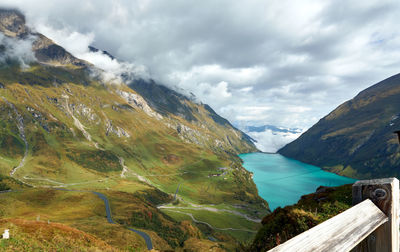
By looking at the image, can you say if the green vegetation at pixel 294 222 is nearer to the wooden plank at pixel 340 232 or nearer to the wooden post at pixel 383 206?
the wooden post at pixel 383 206

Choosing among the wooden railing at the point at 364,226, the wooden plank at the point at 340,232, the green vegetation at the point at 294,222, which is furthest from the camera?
the green vegetation at the point at 294,222

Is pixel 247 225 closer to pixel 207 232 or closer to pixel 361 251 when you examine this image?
pixel 207 232

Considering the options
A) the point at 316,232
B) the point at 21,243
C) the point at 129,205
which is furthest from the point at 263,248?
the point at 129,205

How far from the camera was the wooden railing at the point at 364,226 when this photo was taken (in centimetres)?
230

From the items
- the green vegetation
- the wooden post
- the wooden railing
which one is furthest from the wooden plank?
the green vegetation

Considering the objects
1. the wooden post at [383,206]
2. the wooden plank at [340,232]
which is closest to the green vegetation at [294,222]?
the wooden post at [383,206]

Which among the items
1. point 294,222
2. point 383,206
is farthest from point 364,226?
point 294,222

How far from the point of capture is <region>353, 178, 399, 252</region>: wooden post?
120 inches

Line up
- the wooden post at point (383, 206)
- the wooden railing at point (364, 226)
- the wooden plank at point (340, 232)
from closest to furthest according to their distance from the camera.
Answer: the wooden plank at point (340, 232) < the wooden railing at point (364, 226) < the wooden post at point (383, 206)

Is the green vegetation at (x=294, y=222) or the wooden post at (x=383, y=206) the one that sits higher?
the wooden post at (x=383, y=206)

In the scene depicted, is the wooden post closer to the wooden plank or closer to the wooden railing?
the wooden railing

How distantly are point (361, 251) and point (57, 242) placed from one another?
42033mm

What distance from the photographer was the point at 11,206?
115312 millimetres

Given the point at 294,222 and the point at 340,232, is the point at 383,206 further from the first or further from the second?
the point at 294,222
